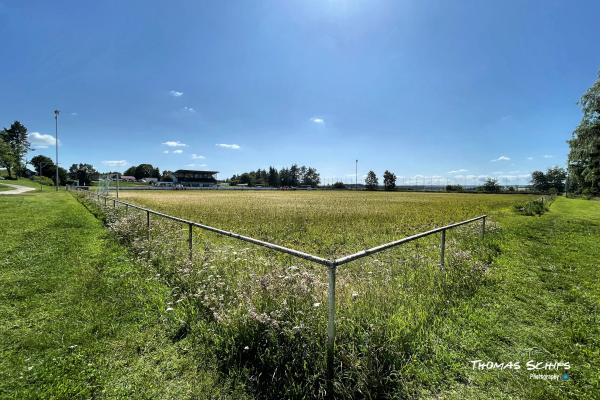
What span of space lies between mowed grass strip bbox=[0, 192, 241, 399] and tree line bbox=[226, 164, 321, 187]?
446ft

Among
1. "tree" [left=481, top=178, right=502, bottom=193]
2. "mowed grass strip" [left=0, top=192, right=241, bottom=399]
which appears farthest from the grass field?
"tree" [left=481, top=178, right=502, bottom=193]

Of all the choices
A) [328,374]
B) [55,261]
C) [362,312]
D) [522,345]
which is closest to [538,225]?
[522,345]

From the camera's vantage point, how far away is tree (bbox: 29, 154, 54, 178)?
10636 centimetres

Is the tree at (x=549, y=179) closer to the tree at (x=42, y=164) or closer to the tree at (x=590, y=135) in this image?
the tree at (x=590, y=135)

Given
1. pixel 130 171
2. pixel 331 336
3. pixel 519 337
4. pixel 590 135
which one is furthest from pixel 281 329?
pixel 130 171

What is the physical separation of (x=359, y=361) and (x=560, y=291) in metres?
5.59

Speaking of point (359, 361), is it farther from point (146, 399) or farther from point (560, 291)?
point (560, 291)

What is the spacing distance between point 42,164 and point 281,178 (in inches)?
3707

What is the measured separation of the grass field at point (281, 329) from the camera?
301cm

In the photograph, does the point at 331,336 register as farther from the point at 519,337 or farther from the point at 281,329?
the point at 519,337

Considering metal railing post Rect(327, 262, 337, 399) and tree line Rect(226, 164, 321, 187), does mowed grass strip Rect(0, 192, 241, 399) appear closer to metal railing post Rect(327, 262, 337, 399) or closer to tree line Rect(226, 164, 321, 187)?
metal railing post Rect(327, 262, 337, 399)

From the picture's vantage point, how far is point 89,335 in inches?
157

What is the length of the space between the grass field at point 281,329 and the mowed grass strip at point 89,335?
0.02 m

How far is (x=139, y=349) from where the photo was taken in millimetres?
3754
